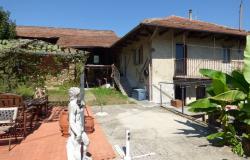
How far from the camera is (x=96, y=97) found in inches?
774

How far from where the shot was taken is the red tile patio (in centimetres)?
780

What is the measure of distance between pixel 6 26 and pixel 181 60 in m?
14.7

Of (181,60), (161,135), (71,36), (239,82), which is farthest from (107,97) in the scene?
(239,82)

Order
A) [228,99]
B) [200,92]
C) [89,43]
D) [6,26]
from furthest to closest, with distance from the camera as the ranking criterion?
[89,43] < [6,26] < [200,92] < [228,99]

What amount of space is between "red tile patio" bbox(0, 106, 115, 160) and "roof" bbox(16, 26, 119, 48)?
16860 mm

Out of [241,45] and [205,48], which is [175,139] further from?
[241,45]

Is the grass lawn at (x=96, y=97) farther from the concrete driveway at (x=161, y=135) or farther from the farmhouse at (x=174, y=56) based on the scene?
the concrete driveway at (x=161, y=135)

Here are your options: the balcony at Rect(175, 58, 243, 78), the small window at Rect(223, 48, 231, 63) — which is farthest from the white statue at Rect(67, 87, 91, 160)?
the small window at Rect(223, 48, 231, 63)

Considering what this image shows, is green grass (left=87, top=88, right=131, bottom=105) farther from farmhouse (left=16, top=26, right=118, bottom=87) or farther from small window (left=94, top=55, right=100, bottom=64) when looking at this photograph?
small window (left=94, top=55, right=100, bottom=64)

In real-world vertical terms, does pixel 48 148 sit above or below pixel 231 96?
below

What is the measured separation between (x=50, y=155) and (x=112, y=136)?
2760 mm

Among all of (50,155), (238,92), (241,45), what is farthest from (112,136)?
(241,45)

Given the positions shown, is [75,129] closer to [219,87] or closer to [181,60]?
[219,87]

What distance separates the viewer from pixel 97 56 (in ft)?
94.9
